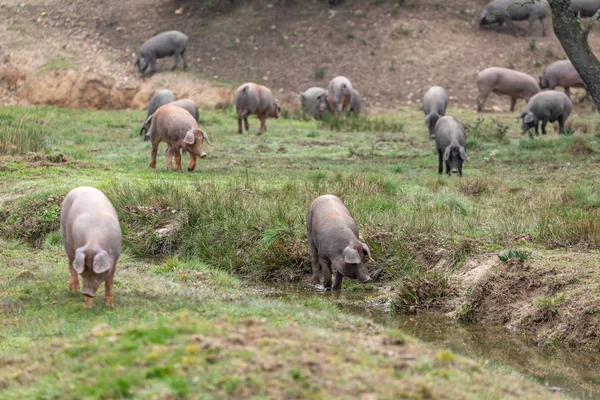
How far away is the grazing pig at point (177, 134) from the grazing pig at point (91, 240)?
7.60 metres

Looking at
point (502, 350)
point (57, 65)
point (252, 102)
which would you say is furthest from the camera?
point (57, 65)

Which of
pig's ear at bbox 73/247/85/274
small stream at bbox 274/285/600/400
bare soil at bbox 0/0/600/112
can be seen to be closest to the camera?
pig's ear at bbox 73/247/85/274

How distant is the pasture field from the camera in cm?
561

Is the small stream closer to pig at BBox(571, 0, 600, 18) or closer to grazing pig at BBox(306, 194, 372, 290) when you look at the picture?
grazing pig at BBox(306, 194, 372, 290)

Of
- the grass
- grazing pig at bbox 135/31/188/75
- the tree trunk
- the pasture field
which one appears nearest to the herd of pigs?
grazing pig at bbox 135/31/188/75

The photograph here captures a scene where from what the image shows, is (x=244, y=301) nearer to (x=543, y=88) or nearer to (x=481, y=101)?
(x=481, y=101)

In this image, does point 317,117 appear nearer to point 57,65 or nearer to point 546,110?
point 546,110

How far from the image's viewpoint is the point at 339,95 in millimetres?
27859

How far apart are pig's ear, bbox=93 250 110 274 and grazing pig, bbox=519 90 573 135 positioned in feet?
57.6

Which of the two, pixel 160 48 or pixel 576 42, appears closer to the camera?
pixel 576 42

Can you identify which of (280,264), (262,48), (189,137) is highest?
(262,48)

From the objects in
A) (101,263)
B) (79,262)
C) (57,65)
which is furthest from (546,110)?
(79,262)

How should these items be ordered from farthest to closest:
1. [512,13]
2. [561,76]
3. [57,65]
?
1. [512,13]
2. [57,65]
3. [561,76]

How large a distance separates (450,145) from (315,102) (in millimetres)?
12326
